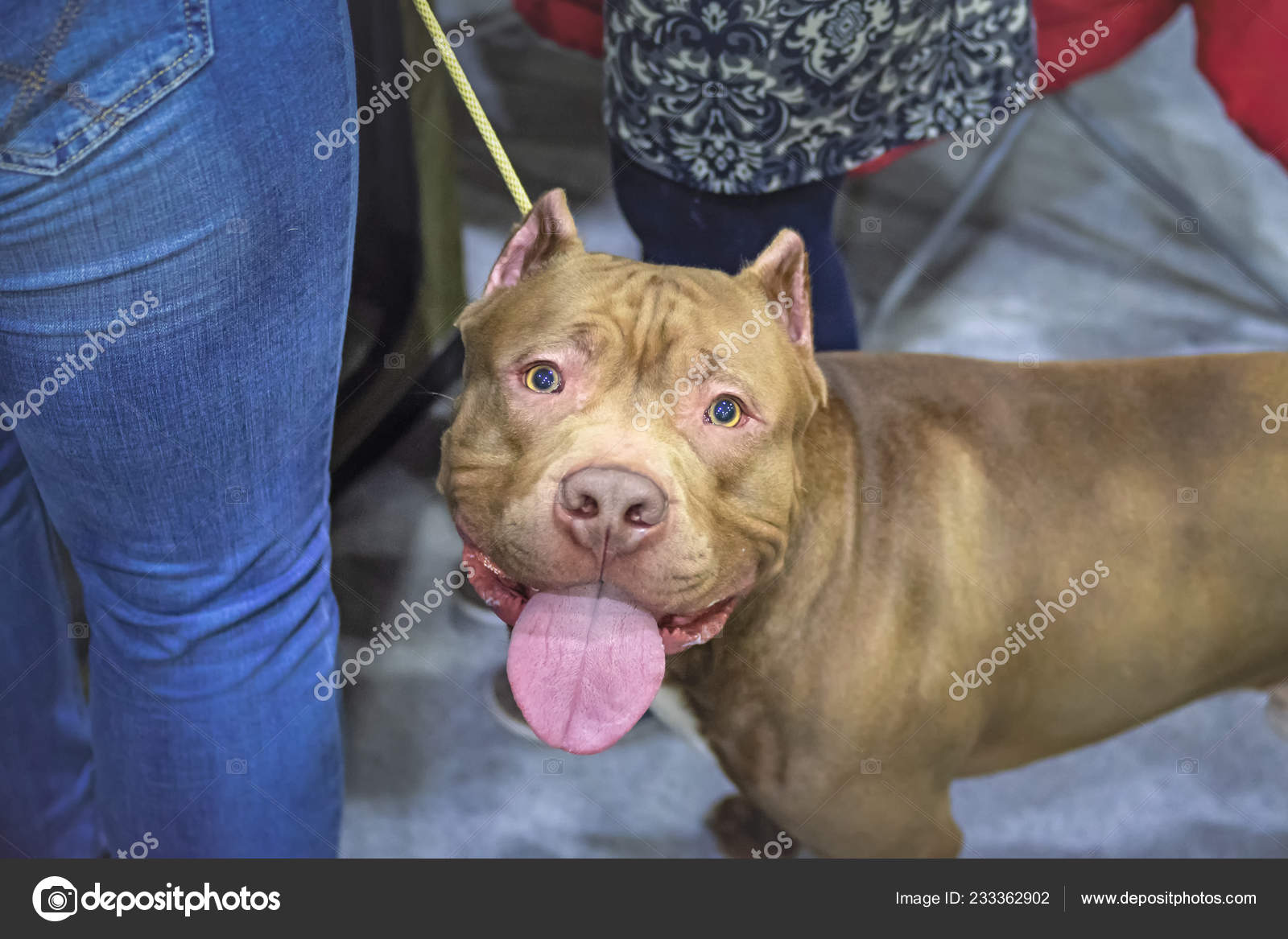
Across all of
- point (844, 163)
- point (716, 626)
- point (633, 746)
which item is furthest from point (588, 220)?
point (716, 626)

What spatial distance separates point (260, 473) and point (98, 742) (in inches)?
23.4

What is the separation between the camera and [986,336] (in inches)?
109

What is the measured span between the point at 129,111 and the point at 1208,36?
208 centimetres

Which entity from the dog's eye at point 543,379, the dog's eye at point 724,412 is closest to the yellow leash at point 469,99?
the dog's eye at point 543,379

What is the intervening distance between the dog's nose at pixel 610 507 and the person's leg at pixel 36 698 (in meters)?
0.77

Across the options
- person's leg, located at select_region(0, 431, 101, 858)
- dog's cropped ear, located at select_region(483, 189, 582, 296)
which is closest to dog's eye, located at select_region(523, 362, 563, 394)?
dog's cropped ear, located at select_region(483, 189, 582, 296)

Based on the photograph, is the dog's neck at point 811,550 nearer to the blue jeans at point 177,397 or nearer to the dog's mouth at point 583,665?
the dog's mouth at point 583,665

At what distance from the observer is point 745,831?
2170 millimetres

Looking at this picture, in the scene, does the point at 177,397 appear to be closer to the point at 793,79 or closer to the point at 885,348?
the point at 793,79

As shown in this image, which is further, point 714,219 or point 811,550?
point 714,219

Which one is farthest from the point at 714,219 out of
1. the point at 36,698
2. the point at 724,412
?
the point at 36,698

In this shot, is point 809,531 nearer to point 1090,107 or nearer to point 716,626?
point 716,626

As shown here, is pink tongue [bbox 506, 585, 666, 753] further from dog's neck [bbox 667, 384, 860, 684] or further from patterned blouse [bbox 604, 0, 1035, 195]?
patterned blouse [bbox 604, 0, 1035, 195]

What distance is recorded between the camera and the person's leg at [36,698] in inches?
63.3
